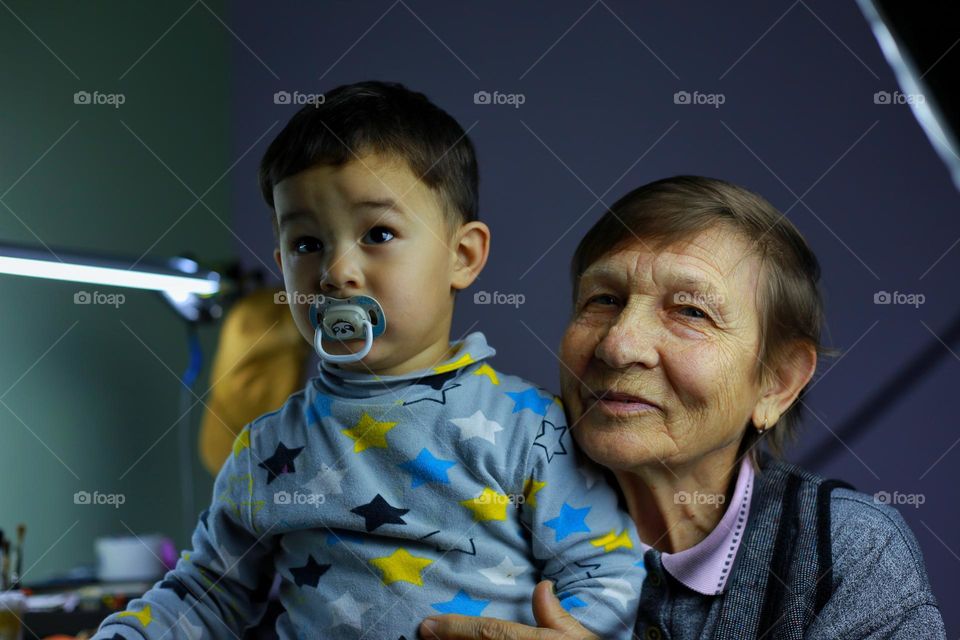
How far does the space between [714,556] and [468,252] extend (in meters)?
0.45

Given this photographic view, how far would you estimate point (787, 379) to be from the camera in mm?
1209

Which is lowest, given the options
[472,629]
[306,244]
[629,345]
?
[472,629]

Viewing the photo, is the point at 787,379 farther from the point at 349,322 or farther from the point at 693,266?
the point at 349,322

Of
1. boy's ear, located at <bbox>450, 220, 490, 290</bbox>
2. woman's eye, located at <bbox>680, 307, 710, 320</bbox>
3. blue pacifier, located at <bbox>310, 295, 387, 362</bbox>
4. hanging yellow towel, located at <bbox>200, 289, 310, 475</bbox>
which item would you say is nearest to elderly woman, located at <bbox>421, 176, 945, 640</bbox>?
woman's eye, located at <bbox>680, 307, 710, 320</bbox>

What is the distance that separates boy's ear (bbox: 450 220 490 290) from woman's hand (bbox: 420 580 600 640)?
1.22 feet

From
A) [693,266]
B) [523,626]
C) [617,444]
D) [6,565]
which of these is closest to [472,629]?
[523,626]

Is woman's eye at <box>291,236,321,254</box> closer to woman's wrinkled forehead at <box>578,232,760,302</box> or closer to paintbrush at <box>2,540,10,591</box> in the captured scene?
woman's wrinkled forehead at <box>578,232,760,302</box>

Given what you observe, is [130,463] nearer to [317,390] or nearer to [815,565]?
[317,390]

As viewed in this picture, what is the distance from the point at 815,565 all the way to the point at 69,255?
1.29 meters

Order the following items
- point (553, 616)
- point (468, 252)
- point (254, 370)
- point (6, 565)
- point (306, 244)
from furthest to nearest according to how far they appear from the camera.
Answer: point (254, 370), point (6, 565), point (468, 252), point (306, 244), point (553, 616)

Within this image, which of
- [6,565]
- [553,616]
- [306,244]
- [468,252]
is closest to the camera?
[553,616]

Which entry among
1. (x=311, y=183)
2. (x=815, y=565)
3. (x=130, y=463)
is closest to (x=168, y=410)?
(x=130, y=463)

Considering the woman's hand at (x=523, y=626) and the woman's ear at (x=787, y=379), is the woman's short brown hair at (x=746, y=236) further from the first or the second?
the woman's hand at (x=523, y=626)

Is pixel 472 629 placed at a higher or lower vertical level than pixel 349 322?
lower
